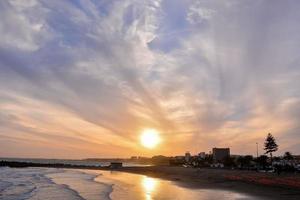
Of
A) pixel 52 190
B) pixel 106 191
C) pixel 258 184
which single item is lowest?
pixel 52 190

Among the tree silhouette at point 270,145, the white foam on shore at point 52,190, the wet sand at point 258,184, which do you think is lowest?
the white foam on shore at point 52,190

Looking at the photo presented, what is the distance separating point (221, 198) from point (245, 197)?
94.2 inches

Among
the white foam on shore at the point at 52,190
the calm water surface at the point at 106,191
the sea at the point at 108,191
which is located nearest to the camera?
the sea at the point at 108,191

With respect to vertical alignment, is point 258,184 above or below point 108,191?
above

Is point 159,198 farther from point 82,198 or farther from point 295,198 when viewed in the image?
point 295,198

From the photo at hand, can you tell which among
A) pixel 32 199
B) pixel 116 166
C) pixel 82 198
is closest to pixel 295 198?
pixel 82 198

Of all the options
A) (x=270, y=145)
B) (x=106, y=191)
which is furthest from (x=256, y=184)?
(x=270, y=145)

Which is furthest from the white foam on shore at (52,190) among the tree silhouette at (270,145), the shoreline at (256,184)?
the tree silhouette at (270,145)

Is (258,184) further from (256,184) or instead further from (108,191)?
(108,191)

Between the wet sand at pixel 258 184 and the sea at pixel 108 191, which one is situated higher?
the wet sand at pixel 258 184

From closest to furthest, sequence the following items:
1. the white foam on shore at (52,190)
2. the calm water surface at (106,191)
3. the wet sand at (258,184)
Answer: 1. the wet sand at (258,184)
2. the calm water surface at (106,191)
3. the white foam on shore at (52,190)

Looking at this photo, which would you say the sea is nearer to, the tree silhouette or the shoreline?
the shoreline

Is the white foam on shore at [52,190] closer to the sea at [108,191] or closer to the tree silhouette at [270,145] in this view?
the sea at [108,191]

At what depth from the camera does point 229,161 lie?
151750 millimetres
